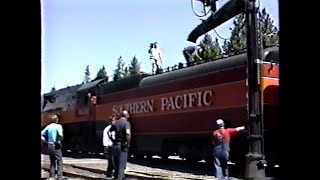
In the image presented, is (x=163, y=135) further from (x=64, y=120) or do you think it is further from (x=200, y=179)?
(x=64, y=120)

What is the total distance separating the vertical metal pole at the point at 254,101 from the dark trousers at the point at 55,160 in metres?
4.10

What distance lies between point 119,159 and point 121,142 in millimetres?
387

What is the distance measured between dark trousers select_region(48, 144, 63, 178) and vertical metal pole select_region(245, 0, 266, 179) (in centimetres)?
410

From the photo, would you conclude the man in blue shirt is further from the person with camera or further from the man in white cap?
the man in white cap

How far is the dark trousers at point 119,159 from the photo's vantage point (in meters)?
11.3

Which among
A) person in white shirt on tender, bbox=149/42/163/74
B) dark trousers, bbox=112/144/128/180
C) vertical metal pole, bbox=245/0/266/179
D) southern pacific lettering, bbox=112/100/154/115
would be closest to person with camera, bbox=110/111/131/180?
dark trousers, bbox=112/144/128/180

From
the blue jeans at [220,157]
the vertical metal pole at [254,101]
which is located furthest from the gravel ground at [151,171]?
the vertical metal pole at [254,101]

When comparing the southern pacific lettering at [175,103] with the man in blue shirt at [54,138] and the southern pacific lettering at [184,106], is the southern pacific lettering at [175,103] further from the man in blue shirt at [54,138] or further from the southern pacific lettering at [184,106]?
the man in blue shirt at [54,138]

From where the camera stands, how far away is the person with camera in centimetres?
1124

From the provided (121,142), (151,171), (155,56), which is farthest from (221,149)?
(155,56)

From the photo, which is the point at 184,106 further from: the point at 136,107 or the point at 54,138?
the point at 54,138

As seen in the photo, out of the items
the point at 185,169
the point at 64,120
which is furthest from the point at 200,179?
the point at 64,120

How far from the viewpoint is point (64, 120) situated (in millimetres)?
26141

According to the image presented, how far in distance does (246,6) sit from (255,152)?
3074 mm
